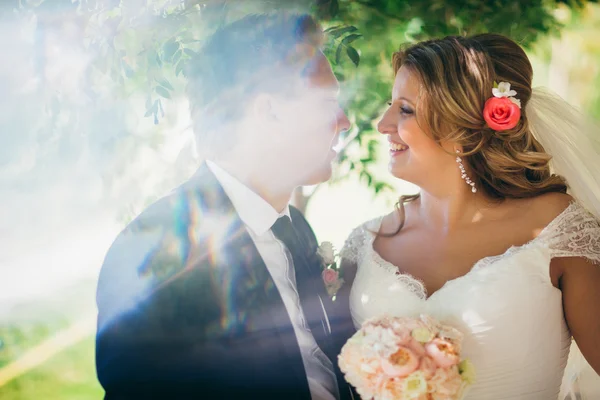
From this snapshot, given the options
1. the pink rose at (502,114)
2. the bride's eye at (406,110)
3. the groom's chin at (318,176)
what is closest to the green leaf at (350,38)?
the bride's eye at (406,110)

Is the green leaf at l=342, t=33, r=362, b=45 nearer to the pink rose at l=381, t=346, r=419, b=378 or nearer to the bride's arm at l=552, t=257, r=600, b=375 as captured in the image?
the bride's arm at l=552, t=257, r=600, b=375

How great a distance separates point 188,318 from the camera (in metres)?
1.77

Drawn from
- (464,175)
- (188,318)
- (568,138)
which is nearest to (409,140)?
(464,175)

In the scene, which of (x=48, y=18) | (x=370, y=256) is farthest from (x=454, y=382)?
(x=48, y=18)

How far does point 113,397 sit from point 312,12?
164cm

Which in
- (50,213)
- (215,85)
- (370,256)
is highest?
(215,85)

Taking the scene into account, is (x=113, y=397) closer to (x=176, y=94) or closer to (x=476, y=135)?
(x=476, y=135)

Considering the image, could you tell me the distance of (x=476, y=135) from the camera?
2094mm

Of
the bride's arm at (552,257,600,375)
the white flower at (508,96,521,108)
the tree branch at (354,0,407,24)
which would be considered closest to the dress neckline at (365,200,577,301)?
the bride's arm at (552,257,600,375)

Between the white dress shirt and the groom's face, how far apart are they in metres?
0.22

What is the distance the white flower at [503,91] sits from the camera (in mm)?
1965

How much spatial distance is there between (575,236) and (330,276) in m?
0.87

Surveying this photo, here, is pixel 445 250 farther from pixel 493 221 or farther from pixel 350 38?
pixel 350 38

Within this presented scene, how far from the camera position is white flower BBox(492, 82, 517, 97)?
1.96 metres
